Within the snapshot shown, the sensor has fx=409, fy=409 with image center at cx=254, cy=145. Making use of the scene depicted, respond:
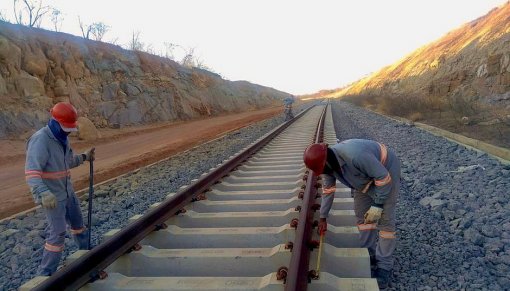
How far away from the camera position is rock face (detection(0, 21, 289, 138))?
15.4 meters

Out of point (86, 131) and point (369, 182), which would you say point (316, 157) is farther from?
point (86, 131)

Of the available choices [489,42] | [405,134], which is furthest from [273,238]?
[489,42]

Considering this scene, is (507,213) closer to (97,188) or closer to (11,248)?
(11,248)

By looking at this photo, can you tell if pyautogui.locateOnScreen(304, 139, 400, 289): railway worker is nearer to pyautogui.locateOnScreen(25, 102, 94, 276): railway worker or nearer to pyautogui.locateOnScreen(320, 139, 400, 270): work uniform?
pyautogui.locateOnScreen(320, 139, 400, 270): work uniform

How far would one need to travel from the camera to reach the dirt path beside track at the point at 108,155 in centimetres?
817

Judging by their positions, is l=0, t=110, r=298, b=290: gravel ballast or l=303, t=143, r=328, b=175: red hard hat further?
l=0, t=110, r=298, b=290: gravel ballast

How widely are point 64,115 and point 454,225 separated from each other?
4.19 m

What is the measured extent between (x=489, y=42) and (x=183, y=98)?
20.3 m

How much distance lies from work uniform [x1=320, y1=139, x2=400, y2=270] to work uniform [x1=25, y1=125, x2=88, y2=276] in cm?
258

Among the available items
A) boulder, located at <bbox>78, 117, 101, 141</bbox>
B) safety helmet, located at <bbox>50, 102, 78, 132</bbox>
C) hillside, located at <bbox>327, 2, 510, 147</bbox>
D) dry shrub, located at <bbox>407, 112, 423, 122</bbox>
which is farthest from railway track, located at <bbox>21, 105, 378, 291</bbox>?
dry shrub, located at <bbox>407, 112, 423, 122</bbox>

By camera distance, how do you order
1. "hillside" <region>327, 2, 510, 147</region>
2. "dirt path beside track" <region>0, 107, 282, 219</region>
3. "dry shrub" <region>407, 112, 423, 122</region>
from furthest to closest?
"dry shrub" <region>407, 112, 423, 122</region>
"hillside" <region>327, 2, 510, 147</region>
"dirt path beside track" <region>0, 107, 282, 219</region>

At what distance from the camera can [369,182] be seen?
3627 millimetres

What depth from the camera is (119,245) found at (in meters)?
3.59

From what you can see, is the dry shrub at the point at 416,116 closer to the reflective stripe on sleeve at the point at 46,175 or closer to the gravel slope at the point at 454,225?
the gravel slope at the point at 454,225
